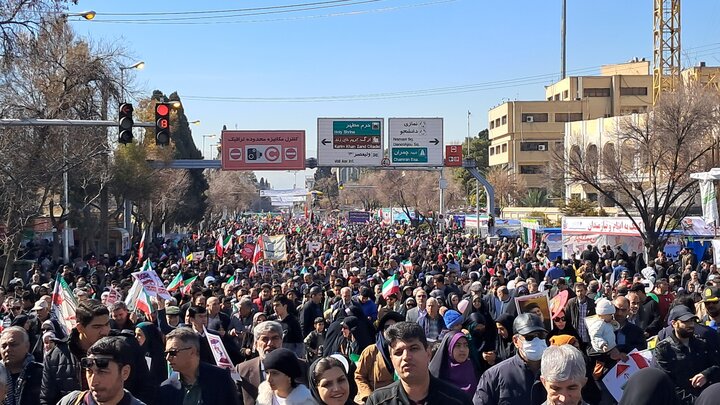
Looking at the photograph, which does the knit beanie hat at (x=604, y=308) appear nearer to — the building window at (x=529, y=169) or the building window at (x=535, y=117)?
the building window at (x=535, y=117)

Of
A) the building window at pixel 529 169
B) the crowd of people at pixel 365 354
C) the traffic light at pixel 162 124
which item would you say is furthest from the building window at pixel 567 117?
the crowd of people at pixel 365 354

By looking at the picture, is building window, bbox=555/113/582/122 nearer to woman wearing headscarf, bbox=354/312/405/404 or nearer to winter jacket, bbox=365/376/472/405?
woman wearing headscarf, bbox=354/312/405/404

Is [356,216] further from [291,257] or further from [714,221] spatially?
[714,221]

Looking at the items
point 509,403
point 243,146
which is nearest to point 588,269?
point 509,403

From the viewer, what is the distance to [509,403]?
5688 mm

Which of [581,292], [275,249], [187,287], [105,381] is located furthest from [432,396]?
[275,249]

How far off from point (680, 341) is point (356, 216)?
4862 centimetres

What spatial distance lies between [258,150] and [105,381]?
1395 inches

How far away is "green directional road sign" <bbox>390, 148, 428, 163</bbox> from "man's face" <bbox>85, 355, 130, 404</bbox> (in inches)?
1449

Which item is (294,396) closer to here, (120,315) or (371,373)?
(371,373)

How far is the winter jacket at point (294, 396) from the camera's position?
16.4 ft

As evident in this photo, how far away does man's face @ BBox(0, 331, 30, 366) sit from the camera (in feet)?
20.5

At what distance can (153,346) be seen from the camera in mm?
7598

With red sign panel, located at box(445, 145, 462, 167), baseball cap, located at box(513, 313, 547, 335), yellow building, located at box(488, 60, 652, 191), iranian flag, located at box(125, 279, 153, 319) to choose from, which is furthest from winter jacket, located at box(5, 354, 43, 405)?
yellow building, located at box(488, 60, 652, 191)
